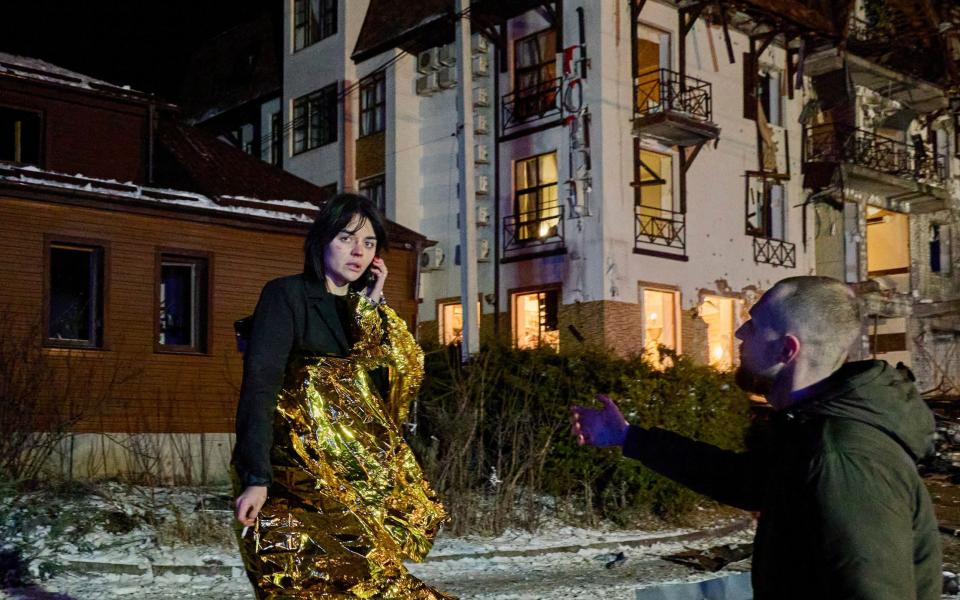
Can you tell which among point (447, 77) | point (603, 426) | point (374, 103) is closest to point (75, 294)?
point (447, 77)

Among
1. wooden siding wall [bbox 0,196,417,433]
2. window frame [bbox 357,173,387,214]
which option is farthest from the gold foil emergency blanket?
window frame [bbox 357,173,387,214]

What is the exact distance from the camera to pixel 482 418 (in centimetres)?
1298

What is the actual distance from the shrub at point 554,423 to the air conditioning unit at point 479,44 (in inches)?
604

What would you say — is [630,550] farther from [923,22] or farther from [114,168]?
[923,22]

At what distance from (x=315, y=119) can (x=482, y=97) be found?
6821 mm

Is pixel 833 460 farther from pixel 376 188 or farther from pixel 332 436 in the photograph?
pixel 376 188

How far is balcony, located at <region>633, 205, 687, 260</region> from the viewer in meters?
25.7

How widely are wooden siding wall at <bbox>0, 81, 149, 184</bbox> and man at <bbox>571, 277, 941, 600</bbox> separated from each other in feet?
64.2

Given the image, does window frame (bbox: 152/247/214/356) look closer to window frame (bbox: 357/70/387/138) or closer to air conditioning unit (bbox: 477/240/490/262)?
air conditioning unit (bbox: 477/240/490/262)

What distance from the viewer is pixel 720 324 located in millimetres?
28125

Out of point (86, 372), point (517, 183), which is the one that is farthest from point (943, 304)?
point (86, 372)

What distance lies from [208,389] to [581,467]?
8.65 meters

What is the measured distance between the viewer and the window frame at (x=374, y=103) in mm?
29922

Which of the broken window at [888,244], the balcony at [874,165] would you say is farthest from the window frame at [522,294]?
the broken window at [888,244]
